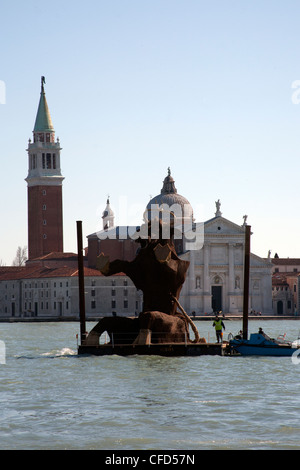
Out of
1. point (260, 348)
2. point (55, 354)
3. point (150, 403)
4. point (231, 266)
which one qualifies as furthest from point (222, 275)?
point (150, 403)

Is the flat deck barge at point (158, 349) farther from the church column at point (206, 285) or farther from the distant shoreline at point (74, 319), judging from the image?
the church column at point (206, 285)

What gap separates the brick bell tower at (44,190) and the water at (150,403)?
3282 inches

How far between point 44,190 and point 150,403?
96060 millimetres

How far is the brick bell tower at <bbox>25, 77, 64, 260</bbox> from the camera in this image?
382 feet

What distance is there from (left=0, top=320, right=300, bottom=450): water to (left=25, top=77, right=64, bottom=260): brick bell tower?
83.4 meters

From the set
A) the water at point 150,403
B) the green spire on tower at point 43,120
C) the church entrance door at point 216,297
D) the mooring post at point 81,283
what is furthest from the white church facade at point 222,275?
the water at point 150,403

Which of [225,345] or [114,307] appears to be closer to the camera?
[225,345]

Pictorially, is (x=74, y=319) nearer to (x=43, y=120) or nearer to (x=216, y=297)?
(x=216, y=297)

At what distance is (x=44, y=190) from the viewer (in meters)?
117

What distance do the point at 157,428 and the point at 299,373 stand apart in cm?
1124

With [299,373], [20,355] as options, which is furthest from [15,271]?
[299,373]

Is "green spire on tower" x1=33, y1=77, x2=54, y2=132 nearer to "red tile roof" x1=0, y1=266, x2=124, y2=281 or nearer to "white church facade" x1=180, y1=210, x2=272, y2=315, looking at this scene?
"red tile roof" x1=0, y1=266, x2=124, y2=281

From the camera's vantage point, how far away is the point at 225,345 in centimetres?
3453
